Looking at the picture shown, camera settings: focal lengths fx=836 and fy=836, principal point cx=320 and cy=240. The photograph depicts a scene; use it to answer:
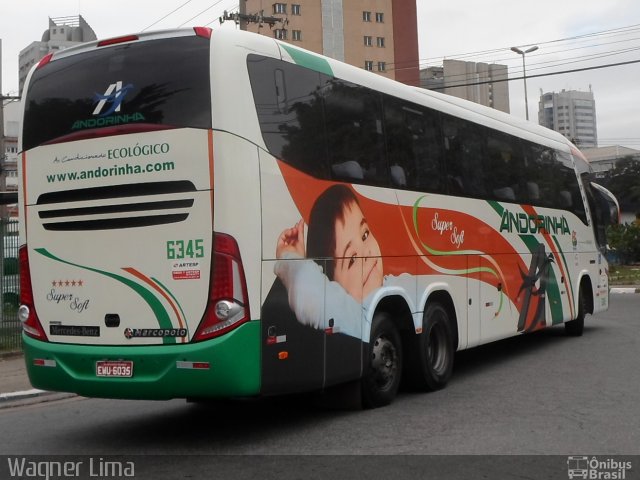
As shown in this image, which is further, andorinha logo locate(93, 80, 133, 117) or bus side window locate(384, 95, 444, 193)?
bus side window locate(384, 95, 444, 193)

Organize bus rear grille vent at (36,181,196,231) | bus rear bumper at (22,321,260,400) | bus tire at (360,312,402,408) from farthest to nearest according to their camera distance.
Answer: bus tire at (360,312,402,408) → bus rear grille vent at (36,181,196,231) → bus rear bumper at (22,321,260,400)

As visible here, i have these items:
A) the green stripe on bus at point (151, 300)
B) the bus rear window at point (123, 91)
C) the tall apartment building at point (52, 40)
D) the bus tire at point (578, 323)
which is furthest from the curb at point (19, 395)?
the tall apartment building at point (52, 40)

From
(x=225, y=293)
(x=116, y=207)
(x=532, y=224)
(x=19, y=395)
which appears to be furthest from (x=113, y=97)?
(x=532, y=224)

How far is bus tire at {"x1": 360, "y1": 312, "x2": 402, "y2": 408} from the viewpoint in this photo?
8516 millimetres

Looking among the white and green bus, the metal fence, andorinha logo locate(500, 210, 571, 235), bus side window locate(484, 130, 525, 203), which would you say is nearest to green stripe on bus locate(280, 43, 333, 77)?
the white and green bus

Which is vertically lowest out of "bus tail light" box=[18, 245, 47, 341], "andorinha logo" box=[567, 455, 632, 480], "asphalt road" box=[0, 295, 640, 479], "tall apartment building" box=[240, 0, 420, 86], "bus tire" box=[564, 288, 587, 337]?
"andorinha logo" box=[567, 455, 632, 480]

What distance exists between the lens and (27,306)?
775 cm

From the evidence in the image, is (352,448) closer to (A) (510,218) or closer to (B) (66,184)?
(B) (66,184)

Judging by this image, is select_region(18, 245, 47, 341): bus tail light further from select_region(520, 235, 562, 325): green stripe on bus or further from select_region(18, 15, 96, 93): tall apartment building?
select_region(18, 15, 96, 93): tall apartment building

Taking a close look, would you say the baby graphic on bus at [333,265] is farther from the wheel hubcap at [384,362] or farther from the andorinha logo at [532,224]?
the andorinha logo at [532,224]

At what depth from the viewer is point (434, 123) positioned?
10.3 meters

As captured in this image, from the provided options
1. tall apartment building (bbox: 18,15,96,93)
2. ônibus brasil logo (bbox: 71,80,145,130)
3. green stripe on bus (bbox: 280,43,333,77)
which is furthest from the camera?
tall apartment building (bbox: 18,15,96,93)

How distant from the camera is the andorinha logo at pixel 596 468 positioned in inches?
239

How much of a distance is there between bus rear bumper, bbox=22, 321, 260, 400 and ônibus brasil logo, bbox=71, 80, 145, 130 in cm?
194
